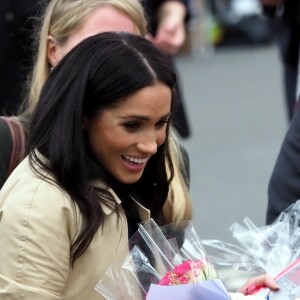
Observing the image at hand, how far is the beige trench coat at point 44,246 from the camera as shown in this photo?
8.08 ft

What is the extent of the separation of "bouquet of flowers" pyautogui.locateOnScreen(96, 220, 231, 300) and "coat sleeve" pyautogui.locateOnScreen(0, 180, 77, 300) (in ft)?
0.37

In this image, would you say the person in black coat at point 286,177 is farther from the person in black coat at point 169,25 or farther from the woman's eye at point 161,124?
the person in black coat at point 169,25

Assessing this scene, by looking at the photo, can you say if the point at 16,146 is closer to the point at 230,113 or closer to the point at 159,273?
the point at 159,273

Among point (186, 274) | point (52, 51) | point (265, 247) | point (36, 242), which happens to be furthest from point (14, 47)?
point (186, 274)

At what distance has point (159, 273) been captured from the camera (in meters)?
2.49

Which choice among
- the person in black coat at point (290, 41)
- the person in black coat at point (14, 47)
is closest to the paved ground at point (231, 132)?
the person in black coat at point (290, 41)

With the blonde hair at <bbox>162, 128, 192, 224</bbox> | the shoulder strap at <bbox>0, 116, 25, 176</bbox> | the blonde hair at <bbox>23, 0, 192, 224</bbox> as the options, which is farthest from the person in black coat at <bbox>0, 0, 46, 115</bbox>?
the blonde hair at <bbox>162, 128, 192, 224</bbox>

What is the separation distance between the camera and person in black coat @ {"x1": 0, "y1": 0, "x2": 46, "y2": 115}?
412cm

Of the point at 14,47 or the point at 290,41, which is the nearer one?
the point at 14,47

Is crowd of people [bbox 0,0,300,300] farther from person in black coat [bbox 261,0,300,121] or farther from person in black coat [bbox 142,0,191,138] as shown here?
person in black coat [bbox 261,0,300,121]

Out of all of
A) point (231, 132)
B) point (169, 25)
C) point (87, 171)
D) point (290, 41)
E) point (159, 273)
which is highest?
point (87, 171)

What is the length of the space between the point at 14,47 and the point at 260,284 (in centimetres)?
168

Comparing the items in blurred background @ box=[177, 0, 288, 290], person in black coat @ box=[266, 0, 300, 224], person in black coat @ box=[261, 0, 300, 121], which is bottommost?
blurred background @ box=[177, 0, 288, 290]

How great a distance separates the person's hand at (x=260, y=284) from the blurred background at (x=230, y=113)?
1.56 metres
